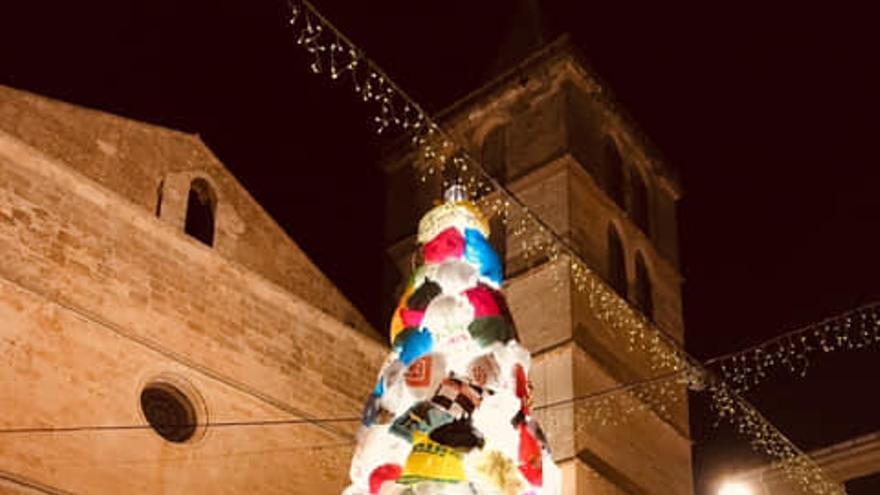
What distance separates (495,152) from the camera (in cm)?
1756

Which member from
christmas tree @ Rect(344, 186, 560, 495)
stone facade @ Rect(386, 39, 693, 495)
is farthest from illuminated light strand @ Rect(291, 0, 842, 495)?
christmas tree @ Rect(344, 186, 560, 495)

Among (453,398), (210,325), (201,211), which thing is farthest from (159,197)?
(453,398)

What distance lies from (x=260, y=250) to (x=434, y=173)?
551 centimetres

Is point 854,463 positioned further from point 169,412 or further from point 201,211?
point 169,412

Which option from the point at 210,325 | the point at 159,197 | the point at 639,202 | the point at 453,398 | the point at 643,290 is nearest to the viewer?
the point at 453,398

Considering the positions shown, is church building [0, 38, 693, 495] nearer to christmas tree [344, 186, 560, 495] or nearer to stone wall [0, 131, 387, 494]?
stone wall [0, 131, 387, 494]

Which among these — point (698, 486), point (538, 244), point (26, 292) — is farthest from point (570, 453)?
point (26, 292)

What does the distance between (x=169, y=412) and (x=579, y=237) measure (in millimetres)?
5979

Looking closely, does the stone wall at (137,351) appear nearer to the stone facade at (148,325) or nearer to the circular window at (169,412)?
the stone facade at (148,325)

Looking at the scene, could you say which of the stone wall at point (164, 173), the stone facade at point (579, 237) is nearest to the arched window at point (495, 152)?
the stone facade at point (579, 237)

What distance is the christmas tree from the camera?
8516mm

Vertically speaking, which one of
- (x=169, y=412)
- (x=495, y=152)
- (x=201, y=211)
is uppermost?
(x=495, y=152)

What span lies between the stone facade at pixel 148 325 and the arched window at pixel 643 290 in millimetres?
4461

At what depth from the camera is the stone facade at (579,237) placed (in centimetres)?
1462
